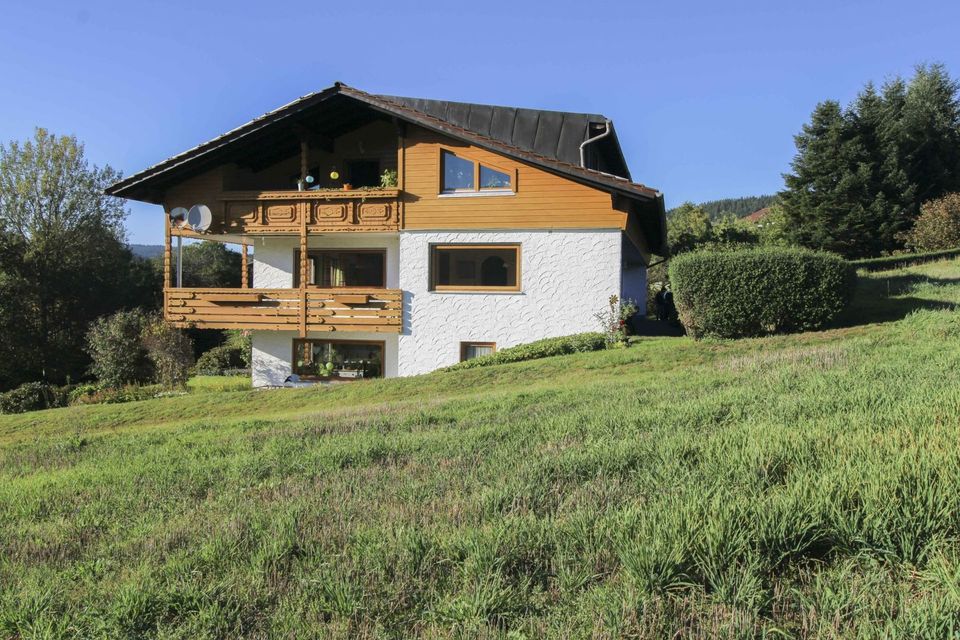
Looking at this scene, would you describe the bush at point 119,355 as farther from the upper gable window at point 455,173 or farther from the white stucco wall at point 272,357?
the upper gable window at point 455,173

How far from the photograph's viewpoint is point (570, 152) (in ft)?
66.1

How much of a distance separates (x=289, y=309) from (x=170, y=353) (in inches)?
192

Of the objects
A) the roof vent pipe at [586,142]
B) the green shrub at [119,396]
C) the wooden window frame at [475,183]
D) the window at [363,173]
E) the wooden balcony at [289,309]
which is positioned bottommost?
the green shrub at [119,396]

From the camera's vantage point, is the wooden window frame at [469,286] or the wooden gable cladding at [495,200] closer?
the wooden gable cladding at [495,200]

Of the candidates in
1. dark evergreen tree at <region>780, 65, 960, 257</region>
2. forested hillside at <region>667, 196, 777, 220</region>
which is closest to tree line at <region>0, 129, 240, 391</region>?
dark evergreen tree at <region>780, 65, 960, 257</region>

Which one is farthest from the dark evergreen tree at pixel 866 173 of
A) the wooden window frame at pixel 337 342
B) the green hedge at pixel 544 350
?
the wooden window frame at pixel 337 342

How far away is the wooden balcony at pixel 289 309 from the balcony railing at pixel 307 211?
1742mm

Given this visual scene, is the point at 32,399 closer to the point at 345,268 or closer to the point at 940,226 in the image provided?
the point at 345,268

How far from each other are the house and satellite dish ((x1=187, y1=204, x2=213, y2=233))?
1.5 inches

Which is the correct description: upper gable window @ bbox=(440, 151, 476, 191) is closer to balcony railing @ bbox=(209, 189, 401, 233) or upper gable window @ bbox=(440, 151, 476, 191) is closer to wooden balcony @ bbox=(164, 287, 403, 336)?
balcony railing @ bbox=(209, 189, 401, 233)

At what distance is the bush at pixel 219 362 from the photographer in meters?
26.3

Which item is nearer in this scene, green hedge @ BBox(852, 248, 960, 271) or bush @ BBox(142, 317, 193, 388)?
bush @ BBox(142, 317, 193, 388)

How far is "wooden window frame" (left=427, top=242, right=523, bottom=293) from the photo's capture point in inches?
696

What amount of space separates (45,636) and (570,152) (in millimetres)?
18776
